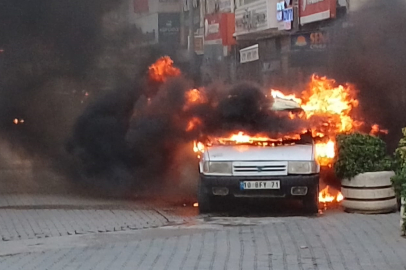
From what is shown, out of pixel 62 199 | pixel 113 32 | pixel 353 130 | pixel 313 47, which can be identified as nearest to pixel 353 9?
pixel 313 47

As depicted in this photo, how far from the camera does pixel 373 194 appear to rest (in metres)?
11.2

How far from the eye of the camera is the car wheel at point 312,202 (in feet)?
36.3

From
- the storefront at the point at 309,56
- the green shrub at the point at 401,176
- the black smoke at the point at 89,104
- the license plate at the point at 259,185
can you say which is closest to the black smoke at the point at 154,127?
the black smoke at the point at 89,104

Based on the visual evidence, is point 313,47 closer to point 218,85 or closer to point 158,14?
point 218,85

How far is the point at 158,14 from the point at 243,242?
11.8 meters

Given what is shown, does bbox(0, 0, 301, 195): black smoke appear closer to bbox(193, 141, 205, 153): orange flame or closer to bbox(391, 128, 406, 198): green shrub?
bbox(193, 141, 205, 153): orange flame

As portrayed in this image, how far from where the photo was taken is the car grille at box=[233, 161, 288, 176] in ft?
36.1

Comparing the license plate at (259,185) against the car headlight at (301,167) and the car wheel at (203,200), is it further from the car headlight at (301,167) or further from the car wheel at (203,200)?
the car wheel at (203,200)

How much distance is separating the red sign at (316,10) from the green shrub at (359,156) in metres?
5.51

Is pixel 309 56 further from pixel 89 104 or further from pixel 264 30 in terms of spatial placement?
pixel 264 30

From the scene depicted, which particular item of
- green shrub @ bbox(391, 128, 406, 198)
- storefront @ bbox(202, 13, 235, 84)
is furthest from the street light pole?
green shrub @ bbox(391, 128, 406, 198)

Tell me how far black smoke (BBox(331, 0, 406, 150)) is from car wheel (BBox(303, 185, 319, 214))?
235 centimetres

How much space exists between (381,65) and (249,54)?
25.3 feet

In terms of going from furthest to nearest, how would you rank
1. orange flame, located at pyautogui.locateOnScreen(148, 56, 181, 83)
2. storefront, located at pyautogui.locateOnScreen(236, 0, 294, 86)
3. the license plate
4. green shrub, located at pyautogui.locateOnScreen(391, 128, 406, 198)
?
storefront, located at pyautogui.locateOnScreen(236, 0, 294, 86) → orange flame, located at pyautogui.locateOnScreen(148, 56, 181, 83) → the license plate → green shrub, located at pyautogui.locateOnScreen(391, 128, 406, 198)
